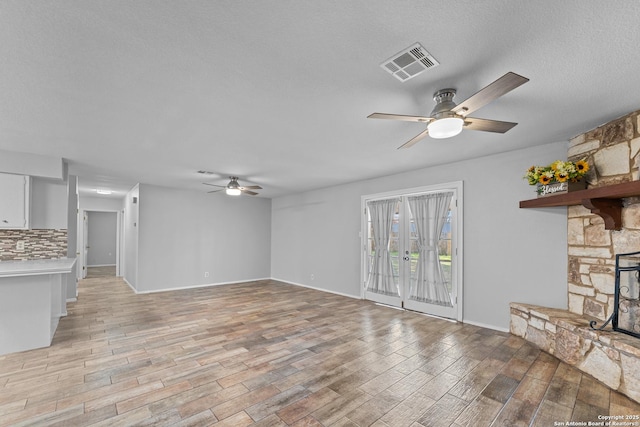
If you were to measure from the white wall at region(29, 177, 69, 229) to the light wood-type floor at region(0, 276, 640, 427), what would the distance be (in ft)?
Answer: 5.25

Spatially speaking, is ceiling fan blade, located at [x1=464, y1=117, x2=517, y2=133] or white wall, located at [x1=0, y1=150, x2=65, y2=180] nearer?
ceiling fan blade, located at [x1=464, y1=117, x2=517, y2=133]

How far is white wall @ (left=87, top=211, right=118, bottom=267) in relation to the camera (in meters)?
11.5

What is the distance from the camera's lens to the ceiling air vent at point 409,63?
179 centimetres

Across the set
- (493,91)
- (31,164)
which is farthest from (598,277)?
(31,164)

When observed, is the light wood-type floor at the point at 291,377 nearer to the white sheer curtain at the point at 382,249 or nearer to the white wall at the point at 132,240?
the white sheer curtain at the point at 382,249

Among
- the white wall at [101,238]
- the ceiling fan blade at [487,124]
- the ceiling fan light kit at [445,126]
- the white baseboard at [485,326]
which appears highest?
the ceiling fan blade at [487,124]

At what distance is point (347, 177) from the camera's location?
586cm

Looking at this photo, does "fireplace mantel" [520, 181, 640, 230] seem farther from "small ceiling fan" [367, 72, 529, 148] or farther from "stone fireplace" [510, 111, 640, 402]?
"small ceiling fan" [367, 72, 529, 148]

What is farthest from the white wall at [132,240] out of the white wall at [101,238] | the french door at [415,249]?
the french door at [415,249]

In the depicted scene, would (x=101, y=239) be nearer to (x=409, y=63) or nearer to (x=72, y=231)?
(x=72, y=231)

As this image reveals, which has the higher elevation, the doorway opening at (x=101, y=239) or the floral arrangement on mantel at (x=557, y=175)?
the floral arrangement on mantel at (x=557, y=175)

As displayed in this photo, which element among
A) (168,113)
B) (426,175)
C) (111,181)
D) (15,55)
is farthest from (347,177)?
(111,181)

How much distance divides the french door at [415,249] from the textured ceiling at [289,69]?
4.75 feet

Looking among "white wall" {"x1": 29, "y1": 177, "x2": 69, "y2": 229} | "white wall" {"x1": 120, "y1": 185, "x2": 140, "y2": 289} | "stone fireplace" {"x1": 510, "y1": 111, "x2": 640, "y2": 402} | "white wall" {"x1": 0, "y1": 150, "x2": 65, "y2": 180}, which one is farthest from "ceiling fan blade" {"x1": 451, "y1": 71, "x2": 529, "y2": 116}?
"white wall" {"x1": 120, "y1": 185, "x2": 140, "y2": 289}
